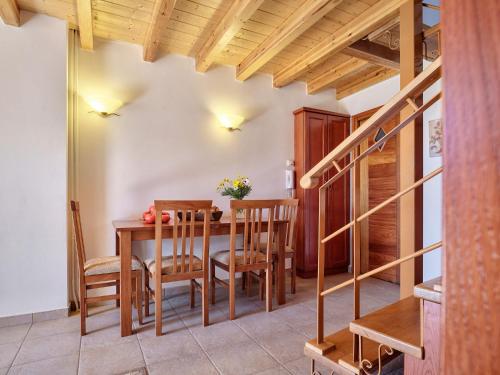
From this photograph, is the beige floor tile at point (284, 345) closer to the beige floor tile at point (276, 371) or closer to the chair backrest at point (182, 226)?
the beige floor tile at point (276, 371)

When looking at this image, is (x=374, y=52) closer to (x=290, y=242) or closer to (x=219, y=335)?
(x=290, y=242)

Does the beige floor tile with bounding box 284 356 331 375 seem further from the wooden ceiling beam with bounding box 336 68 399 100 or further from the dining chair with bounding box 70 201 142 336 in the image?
the wooden ceiling beam with bounding box 336 68 399 100

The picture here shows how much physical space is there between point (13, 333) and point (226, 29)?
3.07 meters

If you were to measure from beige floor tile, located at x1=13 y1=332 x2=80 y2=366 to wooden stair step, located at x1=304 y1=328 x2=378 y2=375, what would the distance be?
167 centimetres

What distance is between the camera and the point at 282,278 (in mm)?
2975

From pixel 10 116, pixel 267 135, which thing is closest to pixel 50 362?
pixel 10 116

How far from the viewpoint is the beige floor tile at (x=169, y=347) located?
1983 millimetres

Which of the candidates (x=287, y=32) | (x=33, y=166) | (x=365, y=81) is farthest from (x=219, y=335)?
(x=365, y=81)

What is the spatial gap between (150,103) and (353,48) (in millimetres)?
2178

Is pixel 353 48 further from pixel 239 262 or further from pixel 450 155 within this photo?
pixel 450 155

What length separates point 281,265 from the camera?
2986mm

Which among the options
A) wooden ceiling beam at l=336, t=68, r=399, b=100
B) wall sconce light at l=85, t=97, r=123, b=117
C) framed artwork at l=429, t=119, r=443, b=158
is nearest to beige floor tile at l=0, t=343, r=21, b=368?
wall sconce light at l=85, t=97, r=123, b=117

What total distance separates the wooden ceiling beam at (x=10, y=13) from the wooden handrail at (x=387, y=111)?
8.78ft

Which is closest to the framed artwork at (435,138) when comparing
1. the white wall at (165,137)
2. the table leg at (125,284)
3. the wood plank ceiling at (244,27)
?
the wood plank ceiling at (244,27)
